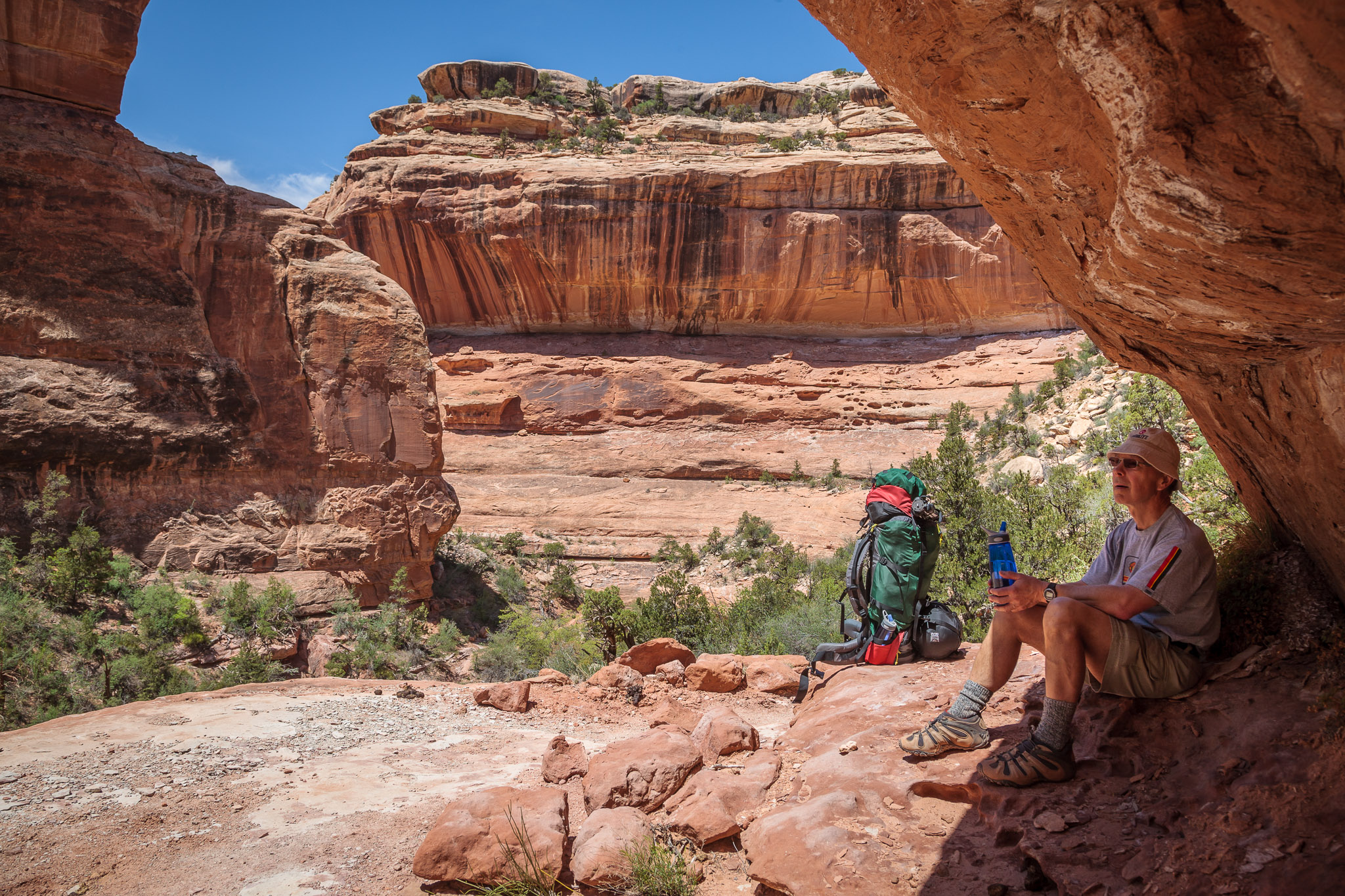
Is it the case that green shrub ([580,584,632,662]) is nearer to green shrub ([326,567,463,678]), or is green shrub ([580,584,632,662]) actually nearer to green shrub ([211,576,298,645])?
green shrub ([326,567,463,678])

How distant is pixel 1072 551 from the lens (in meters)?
6.50

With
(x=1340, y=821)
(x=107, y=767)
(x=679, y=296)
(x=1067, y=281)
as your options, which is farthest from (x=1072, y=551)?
(x=679, y=296)

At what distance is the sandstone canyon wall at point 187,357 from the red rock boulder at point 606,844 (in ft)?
28.7

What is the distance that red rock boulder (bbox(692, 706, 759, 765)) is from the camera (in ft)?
12.6

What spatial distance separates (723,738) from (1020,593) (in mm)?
1824

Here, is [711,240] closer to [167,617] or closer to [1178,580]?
[167,617]

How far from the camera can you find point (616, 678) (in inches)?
221

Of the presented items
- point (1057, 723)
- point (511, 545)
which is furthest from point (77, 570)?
point (1057, 723)

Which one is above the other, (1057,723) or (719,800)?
(1057,723)

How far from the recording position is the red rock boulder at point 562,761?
12.6ft

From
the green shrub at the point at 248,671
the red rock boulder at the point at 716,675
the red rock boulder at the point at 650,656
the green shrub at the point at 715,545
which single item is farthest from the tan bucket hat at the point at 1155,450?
the green shrub at the point at 715,545

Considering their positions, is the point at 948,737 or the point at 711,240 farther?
the point at 711,240

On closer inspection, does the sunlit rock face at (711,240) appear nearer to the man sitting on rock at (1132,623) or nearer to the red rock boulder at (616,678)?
the red rock boulder at (616,678)

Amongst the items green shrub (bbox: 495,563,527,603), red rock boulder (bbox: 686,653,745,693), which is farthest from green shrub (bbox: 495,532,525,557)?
red rock boulder (bbox: 686,653,745,693)
